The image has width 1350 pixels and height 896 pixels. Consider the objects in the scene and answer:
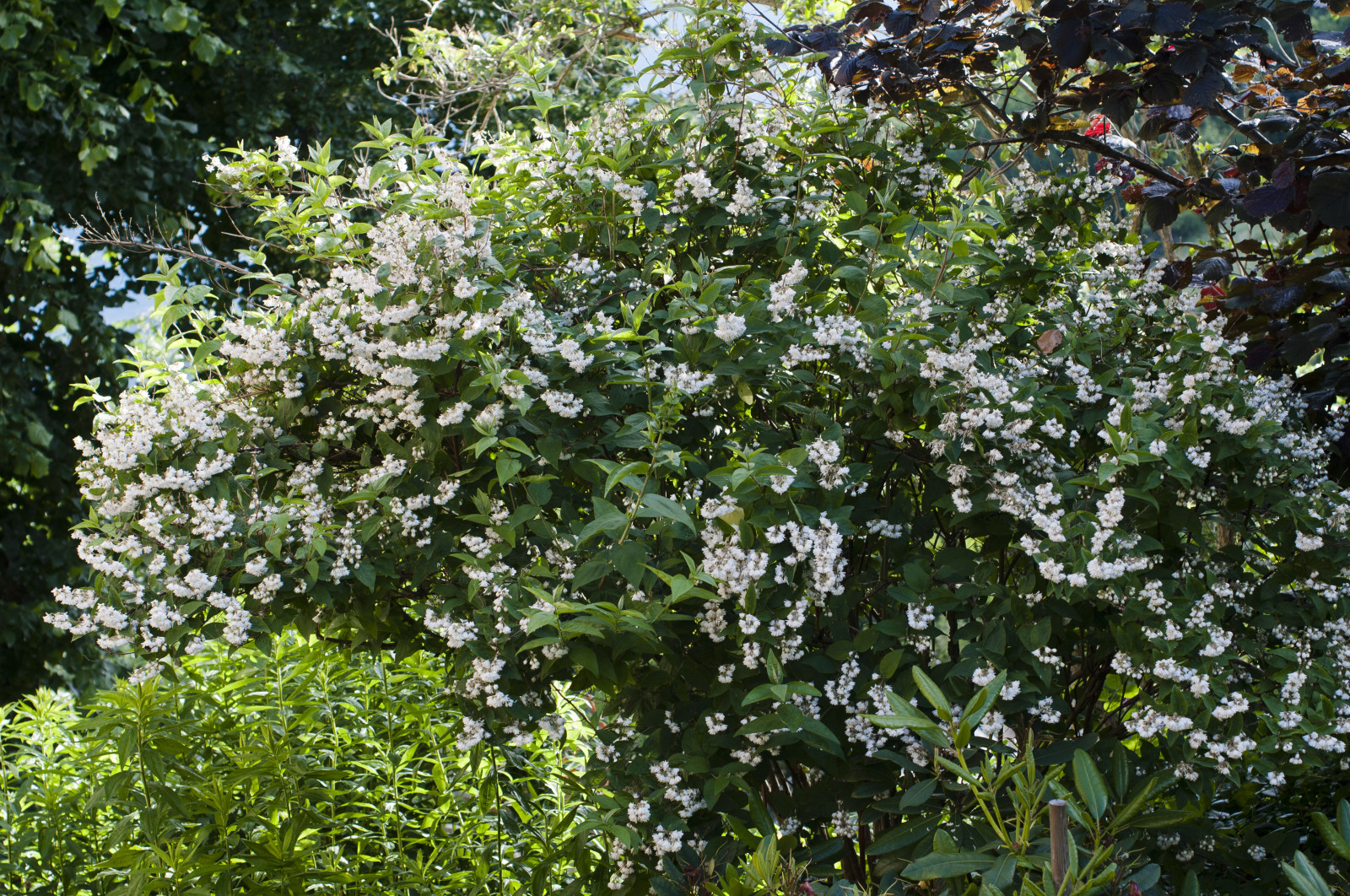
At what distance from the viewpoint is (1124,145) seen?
2.79 metres

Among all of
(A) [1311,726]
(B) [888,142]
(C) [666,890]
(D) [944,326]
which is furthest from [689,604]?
(B) [888,142]

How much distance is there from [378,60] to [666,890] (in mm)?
7380

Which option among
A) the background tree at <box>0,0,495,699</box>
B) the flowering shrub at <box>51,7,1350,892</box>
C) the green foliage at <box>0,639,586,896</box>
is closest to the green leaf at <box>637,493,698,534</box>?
the flowering shrub at <box>51,7,1350,892</box>

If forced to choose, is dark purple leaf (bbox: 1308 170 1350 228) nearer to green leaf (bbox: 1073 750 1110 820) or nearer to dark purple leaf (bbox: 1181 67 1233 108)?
dark purple leaf (bbox: 1181 67 1233 108)

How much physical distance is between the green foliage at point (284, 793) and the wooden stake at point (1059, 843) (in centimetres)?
106

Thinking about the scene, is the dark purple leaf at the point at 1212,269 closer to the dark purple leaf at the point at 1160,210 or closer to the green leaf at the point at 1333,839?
the dark purple leaf at the point at 1160,210

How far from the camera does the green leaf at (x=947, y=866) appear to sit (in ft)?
4.23

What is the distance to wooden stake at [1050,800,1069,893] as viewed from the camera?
3.60 ft

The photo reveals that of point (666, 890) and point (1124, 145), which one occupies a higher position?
point (1124, 145)

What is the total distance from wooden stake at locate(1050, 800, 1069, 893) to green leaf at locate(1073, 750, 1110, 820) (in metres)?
0.14

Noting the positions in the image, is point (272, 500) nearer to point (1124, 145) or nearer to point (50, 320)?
point (1124, 145)

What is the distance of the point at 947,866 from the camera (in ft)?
4.26

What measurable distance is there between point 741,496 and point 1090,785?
2.12 feet

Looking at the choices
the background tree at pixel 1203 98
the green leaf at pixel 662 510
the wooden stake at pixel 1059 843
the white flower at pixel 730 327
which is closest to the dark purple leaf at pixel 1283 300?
the background tree at pixel 1203 98
